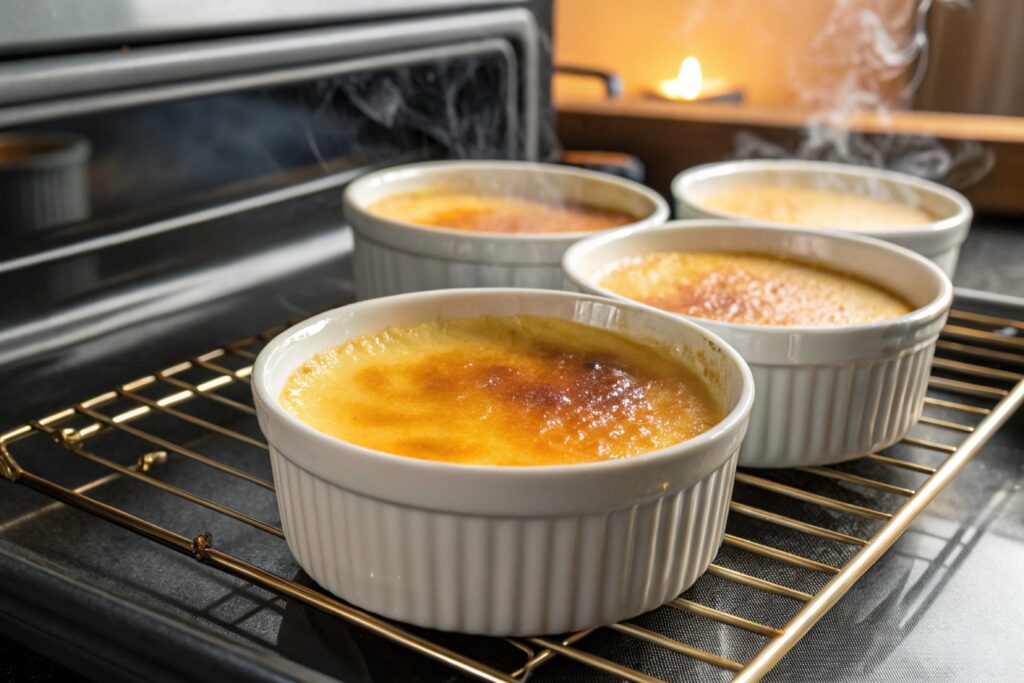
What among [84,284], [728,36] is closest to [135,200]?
[84,284]

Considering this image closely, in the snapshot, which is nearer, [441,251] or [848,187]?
[441,251]

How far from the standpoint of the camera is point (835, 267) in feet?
3.24

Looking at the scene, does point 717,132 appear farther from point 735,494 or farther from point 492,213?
point 735,494

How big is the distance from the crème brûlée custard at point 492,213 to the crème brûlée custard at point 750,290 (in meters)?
0.11

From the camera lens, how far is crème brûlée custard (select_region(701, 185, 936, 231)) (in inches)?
46.0

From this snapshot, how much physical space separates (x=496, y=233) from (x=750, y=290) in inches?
9.3

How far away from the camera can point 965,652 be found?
0.60m

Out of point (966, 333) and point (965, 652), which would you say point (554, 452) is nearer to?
point (965, 652)

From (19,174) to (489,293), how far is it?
1.22 feet

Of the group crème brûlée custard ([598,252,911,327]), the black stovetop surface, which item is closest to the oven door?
the black stovetop surface

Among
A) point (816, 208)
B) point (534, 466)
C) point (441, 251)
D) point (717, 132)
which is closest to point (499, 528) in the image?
point (534, 466)

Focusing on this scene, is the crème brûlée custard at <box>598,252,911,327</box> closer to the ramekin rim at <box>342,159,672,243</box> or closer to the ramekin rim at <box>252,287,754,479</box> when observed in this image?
the ramekin rim at <box>342,159,672,243</box>

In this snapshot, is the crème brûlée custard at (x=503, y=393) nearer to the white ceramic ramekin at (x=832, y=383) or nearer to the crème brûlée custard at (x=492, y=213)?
the white ceramic ramekin at (x=832, y=383)

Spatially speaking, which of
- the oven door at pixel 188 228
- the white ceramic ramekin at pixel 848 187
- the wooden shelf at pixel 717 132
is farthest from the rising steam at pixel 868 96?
the oven door at pixel 188 228
